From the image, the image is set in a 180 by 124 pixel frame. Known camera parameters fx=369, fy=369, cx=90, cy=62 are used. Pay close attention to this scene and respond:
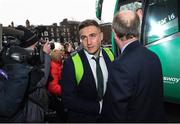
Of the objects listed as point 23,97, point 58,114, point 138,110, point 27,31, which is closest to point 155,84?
point 138,110

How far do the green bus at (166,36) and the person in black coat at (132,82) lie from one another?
4.01 meters

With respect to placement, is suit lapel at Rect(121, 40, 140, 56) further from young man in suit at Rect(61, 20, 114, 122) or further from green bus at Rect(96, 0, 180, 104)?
green bus at Rect(96, 0, 180, 104)

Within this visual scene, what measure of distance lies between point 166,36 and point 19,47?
4.77 m

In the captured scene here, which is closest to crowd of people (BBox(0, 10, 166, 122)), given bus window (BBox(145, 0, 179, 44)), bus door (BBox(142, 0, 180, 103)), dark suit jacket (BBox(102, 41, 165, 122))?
dark suit jacket (BBox(102, 41, 165, 122))

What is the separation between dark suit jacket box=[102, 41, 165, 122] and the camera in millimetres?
2984

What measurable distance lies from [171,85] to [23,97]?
468 cm

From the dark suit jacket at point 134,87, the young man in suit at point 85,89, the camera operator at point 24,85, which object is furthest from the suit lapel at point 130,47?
the camera operator at point 24,85

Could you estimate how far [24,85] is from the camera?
10.0ft

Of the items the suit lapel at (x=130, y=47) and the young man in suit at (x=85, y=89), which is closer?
the suit lapel at (x=130, y=47)

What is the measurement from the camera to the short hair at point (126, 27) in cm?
309

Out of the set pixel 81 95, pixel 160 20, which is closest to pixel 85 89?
pixel 81 95

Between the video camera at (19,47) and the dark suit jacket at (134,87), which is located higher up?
the video camera at (19,47)

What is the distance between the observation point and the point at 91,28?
372 centimetres

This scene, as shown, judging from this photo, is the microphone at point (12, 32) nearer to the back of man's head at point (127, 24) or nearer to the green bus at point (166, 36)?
the back of man's head at point (127, 24)
